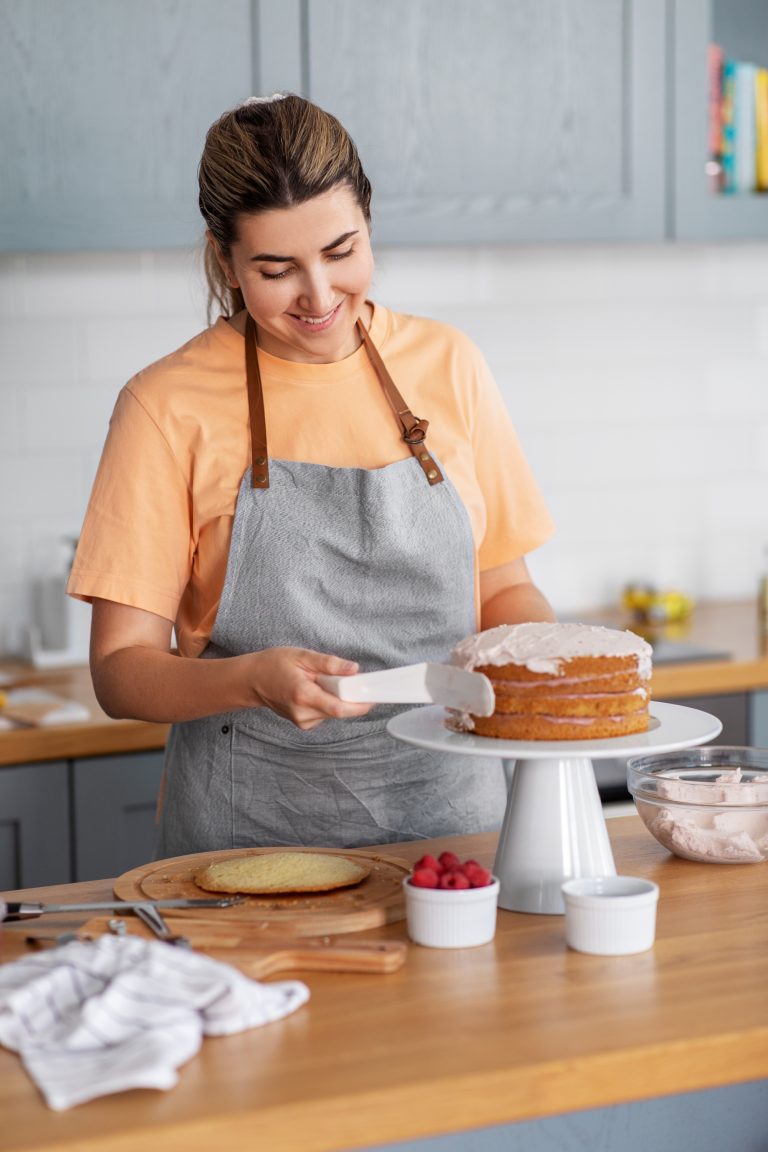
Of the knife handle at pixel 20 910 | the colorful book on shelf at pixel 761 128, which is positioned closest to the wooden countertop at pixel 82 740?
the knife handle at pixel 20 910

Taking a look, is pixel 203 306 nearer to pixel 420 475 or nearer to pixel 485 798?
pixel 420 475

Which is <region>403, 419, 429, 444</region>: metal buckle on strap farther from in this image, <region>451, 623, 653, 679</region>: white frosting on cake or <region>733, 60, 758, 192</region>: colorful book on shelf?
<region>733, 60, 758, 192</region>: colorful book on shelf

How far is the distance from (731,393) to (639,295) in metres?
0.33

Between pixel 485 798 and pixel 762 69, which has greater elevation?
pixel 762 69

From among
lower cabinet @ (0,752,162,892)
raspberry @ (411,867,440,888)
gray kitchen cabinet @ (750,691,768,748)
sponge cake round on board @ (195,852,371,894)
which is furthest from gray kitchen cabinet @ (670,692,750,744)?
raspberry @ (411,867,440,888)

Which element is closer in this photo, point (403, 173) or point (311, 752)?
point (311, 752)

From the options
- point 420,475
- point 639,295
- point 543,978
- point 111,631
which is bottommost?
point 543,978

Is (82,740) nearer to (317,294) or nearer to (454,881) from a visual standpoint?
(317,294)

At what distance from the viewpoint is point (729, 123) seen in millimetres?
3074

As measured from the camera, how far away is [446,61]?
2.70 metres

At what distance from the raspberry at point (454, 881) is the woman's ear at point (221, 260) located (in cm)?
79

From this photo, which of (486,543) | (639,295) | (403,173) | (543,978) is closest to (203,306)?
(403,173)

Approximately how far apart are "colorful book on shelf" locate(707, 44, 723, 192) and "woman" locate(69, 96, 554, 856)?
1.39m

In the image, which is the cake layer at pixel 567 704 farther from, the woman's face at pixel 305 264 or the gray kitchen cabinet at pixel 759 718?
the gray kitchen cabinet at pixel 759 718
